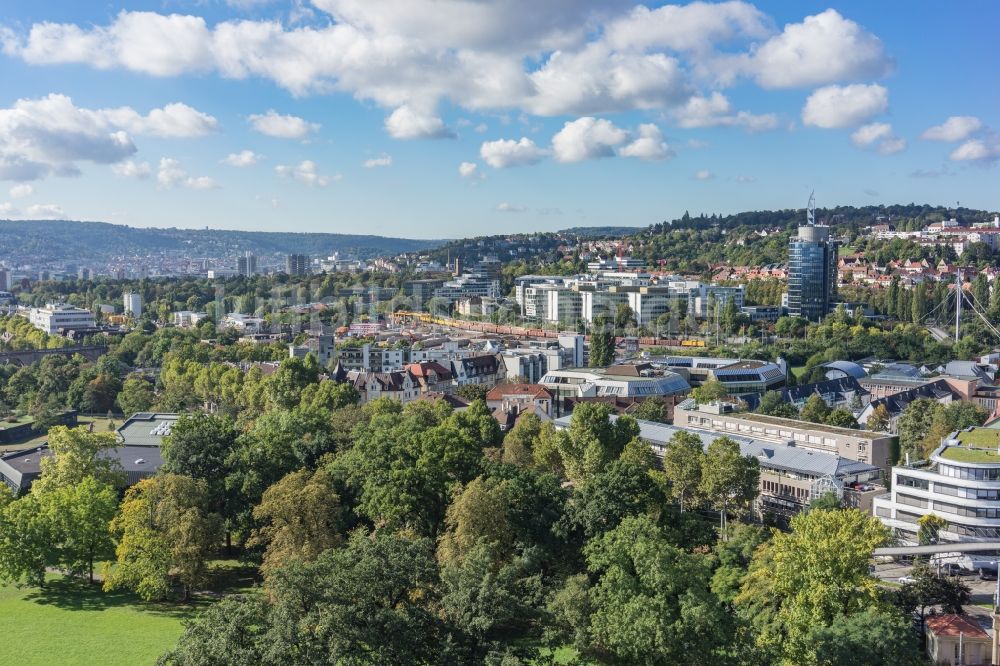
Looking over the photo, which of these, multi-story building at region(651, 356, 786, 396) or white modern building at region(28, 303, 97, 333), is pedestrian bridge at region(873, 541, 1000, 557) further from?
white modern building at region(28, 303, 97, 333)

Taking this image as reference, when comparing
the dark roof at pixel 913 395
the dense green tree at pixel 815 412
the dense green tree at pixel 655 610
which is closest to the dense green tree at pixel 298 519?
the dense green tree at pixel 655 610

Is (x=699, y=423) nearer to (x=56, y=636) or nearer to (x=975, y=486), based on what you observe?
(x=975, y=486)

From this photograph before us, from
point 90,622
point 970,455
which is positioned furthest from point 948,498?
point 90,622

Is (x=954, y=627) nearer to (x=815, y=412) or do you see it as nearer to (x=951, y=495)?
(x=951, y=495)

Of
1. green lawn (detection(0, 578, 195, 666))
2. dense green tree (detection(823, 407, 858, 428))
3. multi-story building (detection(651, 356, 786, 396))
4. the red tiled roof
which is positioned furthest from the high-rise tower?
green lawn (detection(0, 578, 195, 666))

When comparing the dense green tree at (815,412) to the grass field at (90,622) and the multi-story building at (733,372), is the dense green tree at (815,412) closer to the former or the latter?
the multi-story building at (733,372)

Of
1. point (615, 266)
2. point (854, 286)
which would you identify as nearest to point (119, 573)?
point (854, 286)
